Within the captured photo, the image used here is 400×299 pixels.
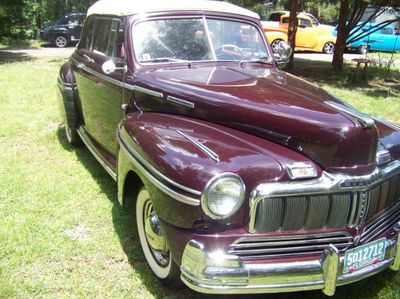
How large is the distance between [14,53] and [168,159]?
16.0 meters

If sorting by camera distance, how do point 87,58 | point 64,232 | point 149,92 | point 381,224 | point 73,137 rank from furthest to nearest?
point 73,137, point 87,58, point 64,232, point 149,92, point 381,224

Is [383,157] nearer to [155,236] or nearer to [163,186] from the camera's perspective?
[163,186]

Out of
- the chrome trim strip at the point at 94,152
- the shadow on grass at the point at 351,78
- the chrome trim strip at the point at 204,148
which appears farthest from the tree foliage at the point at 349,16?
the chrome trim strip at the point at 204,148

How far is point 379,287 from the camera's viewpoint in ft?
10.8

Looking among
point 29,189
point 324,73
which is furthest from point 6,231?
point 324,73

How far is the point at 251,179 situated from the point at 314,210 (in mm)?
423

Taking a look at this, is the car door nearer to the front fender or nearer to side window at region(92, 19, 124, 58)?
side window at region(92, 19, 124, 58)

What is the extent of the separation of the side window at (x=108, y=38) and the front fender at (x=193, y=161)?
1334 millimetres

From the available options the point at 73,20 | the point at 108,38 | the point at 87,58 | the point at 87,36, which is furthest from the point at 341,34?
the point at 73,20

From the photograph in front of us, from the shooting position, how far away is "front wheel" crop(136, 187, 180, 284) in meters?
3.07

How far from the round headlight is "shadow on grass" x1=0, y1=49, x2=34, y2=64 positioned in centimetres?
1359

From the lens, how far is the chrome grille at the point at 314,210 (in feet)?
8.55

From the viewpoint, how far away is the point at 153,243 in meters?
3.21

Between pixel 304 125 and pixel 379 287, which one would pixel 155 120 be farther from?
pixel 379 287
